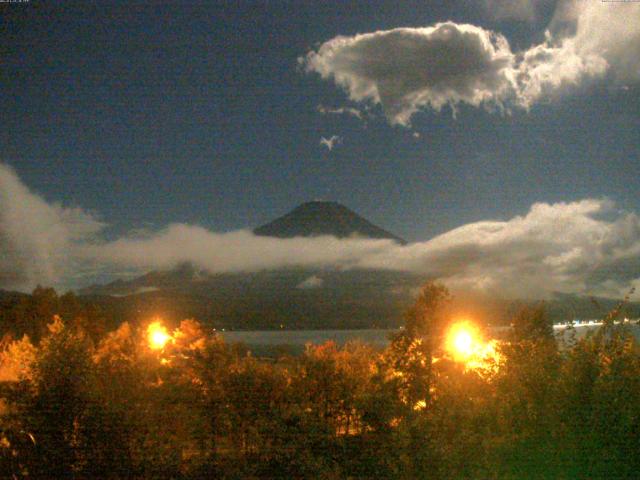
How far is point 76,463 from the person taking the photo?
32.0 ft

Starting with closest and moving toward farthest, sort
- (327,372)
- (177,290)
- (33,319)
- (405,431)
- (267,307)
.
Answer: (405,431)
(327,372)
(33,319)
(267,307)
(177,290)

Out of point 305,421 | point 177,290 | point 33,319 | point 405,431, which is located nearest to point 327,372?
point 305,421

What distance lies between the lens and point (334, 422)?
11.8m

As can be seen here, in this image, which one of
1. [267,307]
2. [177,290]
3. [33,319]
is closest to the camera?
[33,319]

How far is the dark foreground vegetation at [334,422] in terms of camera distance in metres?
9.57

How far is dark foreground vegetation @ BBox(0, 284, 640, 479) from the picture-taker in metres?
9.57

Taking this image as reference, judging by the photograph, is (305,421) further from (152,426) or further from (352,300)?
(352,300)

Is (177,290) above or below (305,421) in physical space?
above

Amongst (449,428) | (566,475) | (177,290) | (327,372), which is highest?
(177,290)

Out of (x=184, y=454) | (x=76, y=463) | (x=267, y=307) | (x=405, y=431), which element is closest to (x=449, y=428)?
(x=405, y=431)

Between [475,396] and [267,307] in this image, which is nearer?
[475,396]

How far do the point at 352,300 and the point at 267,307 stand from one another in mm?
22777

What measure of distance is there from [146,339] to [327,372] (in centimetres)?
834

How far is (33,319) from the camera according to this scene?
4631cm
